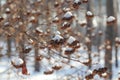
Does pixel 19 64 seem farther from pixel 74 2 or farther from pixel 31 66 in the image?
pixel 31 66

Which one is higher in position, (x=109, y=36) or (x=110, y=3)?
(x=110, y=3)

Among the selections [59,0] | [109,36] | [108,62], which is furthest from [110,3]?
[59,0]

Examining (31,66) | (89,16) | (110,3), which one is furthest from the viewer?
(31,66)

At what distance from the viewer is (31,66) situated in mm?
18031

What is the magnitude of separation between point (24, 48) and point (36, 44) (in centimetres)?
19

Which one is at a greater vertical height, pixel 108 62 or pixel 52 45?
pixel 52 45

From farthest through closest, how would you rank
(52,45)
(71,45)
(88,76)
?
(88,76)
(71,45)
(52,45)

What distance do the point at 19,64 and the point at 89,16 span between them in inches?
53.5

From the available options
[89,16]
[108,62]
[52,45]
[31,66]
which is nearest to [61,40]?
[52,45]

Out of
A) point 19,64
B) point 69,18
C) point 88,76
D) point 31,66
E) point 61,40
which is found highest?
point 69,18

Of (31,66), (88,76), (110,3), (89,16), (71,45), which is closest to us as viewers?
(71,45)

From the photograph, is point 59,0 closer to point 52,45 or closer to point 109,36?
point 52,45

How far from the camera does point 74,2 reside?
3738 millimetres

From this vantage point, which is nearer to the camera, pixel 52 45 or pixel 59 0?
pixel 52 45
